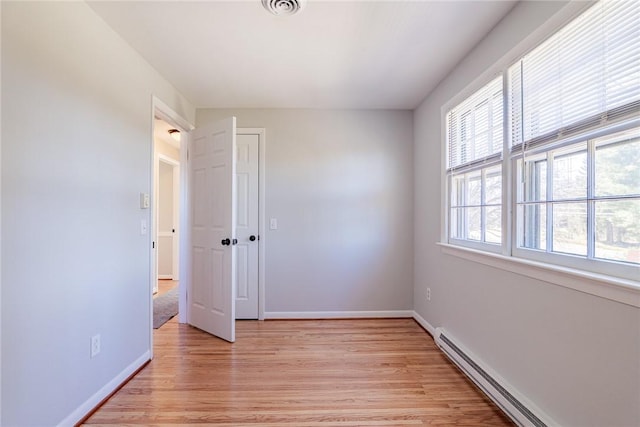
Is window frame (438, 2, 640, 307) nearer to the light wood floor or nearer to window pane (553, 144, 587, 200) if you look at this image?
window pane (553, 144, 587, 200)

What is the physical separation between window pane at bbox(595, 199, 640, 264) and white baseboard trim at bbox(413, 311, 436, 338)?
1.74m

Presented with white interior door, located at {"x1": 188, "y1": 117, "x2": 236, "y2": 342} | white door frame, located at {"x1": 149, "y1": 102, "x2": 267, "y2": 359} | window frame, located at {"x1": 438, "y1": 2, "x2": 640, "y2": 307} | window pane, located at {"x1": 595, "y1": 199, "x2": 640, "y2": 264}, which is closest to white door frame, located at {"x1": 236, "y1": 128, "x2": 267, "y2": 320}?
white door frame, located at {"x1": 149, "y1": 102, "x2": 267, "y2": 359}

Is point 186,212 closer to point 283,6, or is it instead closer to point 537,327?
point 283,6

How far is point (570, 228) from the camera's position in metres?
1.39

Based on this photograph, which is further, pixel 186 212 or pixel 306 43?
pixel 186 212

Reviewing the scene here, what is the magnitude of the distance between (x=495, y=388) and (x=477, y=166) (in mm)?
1444

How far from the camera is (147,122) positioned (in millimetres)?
2299

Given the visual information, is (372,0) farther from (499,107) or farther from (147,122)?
(147,122)

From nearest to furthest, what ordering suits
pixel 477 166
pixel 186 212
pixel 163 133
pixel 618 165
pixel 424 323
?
pixel 618 165 < pixel 477 166 < pixel 424 323 < pixel 186 212 < pixel 163 133

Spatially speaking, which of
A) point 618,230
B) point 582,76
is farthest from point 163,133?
point 618,230

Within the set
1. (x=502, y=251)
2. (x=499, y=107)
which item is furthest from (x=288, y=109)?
(x=502, y=251)

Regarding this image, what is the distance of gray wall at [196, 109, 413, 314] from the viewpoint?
3.28m

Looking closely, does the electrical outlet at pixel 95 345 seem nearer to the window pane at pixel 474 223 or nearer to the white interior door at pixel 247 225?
the white interior door at pixel 247 225

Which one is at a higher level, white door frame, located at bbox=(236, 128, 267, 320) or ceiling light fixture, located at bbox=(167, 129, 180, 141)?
ceiling light fixture, located at bbox=(167, 129, 180, 141)
